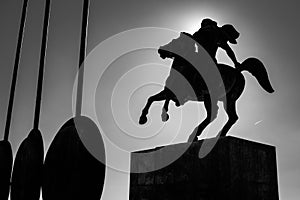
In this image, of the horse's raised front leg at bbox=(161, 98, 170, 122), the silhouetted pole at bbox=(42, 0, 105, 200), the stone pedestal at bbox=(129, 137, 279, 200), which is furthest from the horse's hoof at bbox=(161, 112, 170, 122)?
the silhouetted pole at bbox=(42, 0, 105, 200)

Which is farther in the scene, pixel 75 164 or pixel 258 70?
pixel 258 70

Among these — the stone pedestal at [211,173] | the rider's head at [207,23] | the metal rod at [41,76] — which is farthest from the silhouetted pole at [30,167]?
the rider's head at [207,23]

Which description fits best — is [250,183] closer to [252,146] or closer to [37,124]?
[252,146]

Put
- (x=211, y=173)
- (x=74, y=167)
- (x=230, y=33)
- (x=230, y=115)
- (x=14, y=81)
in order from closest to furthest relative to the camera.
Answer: (x=74, y=167) → (x=14, y=81) → (x=211, y=173) → (x=230, y=115) → (x=230, y=33)

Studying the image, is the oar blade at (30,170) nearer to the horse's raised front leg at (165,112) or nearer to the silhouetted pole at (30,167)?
the silhouetted pole at (30,167)

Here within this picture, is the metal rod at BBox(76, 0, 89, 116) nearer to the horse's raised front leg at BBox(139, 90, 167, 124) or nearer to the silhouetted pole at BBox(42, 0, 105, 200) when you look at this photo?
the silhouetted pole at BBox(42, 0, 105, 200)

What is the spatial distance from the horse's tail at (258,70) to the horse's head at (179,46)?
26 cm

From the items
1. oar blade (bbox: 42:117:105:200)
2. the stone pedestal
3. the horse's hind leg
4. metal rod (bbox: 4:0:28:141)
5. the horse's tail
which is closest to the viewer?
oar blade (bbox: 42:117:105:200)

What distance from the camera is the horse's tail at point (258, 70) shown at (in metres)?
1.72

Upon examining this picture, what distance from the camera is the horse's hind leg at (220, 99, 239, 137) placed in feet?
5.31

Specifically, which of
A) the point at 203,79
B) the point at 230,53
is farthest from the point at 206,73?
the point at 230,53

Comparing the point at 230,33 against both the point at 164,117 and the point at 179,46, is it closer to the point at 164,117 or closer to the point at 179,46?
the point at 179,46

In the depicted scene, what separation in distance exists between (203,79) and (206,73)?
0.10 ft

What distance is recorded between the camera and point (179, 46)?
1.71 metres
